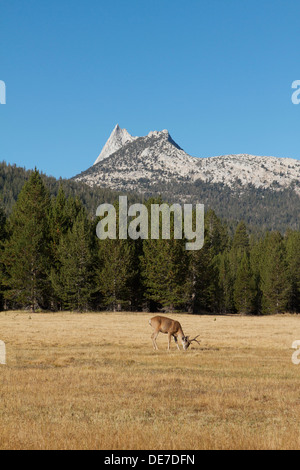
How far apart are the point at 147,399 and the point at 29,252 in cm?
5135

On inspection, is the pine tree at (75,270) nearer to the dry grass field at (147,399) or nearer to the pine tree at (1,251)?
the pine tree at (1,251)

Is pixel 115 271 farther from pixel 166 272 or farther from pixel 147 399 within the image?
pixel 147 399

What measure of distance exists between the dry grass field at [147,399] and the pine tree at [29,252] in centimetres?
3704

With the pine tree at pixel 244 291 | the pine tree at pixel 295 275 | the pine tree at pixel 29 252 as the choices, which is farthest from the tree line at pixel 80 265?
the pine tree at pixel 295 275

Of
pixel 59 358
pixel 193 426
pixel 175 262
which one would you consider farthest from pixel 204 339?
pixel 175 262

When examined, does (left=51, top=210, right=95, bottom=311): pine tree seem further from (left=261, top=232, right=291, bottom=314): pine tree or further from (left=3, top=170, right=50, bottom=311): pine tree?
(left=261, top=232, right=291, bottom=314): pine tree

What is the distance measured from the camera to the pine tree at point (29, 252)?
61062 mm

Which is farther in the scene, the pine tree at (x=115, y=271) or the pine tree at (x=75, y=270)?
the pine tree at (x=115, y=271)

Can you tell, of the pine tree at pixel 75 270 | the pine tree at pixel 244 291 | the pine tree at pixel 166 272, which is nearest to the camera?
the pine tree at pixel 75 270

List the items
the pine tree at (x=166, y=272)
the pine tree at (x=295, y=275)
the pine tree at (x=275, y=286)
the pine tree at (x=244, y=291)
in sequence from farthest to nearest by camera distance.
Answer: the pine tree at (x=295, y=275)
the pine tree at (x=244, y=291)
the pine tree at (x=275, y=286)
the pine tree at (x=166, y=272)

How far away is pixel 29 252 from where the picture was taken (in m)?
61.4

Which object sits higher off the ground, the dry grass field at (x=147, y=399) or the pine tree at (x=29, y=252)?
the pine tree at (x=29, y=252)

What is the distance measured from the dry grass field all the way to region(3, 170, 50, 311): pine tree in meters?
37.0

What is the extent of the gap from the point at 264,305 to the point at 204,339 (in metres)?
59.6
